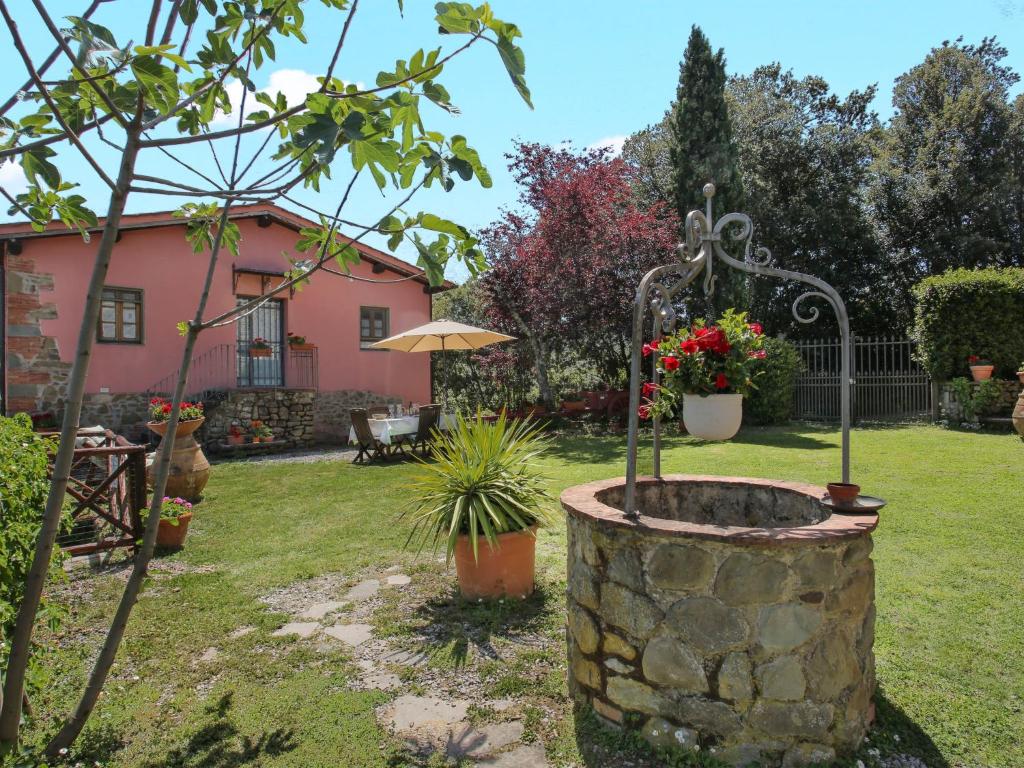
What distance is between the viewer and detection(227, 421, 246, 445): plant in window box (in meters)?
11.6

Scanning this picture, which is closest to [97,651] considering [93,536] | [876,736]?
[93,536]

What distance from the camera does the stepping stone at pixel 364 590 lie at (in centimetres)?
423

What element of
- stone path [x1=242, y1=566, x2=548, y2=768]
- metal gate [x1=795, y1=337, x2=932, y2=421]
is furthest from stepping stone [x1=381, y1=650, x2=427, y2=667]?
metal gate [x1=795, y1=337, x2=932, y2=421]

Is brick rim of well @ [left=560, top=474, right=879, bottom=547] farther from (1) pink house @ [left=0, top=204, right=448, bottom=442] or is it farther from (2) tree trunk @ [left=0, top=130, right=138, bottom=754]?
(1) pink house @ [left=0, top=204, right=448, bottom=442]

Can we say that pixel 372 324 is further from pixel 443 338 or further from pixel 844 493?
pixel 844 493

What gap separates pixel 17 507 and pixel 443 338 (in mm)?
8678

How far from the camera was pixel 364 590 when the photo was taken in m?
4.35

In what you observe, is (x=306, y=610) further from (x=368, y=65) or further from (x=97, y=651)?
(x=368, y=65)

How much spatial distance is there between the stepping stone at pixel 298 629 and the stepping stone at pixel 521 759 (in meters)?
1.60

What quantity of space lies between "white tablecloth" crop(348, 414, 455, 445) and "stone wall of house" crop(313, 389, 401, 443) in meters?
3.86

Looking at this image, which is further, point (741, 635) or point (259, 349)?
point (259, 349)

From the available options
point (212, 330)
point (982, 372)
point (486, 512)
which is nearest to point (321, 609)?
point (486, 512)

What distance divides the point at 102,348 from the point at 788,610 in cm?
1235

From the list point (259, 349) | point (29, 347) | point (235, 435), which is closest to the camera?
point (29, 347)
